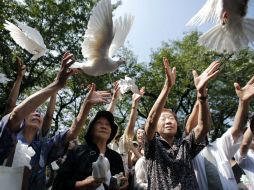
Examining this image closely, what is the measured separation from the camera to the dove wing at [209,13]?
464cm

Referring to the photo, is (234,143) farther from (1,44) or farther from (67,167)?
(1,44)

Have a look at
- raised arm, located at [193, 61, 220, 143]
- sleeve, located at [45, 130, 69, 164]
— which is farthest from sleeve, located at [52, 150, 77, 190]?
raised arm, located at [193, 61, 220, 143]

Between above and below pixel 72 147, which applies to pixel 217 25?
above

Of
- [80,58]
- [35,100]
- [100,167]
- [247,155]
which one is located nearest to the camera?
[35,100]

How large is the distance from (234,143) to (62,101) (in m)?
19.0

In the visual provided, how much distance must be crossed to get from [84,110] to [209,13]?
2.11 meters

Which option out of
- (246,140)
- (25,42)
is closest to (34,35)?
(25,42)

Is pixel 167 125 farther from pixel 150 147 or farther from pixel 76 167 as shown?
pixel 76 167

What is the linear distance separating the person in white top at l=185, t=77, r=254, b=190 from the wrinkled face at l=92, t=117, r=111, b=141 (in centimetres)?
82

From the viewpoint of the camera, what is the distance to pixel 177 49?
25.8 m

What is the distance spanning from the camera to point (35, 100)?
2652 millimetres

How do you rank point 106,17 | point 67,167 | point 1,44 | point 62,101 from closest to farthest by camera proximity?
1. point 67,167
2. point 106,17
3. point 1,44
4. point 62,101

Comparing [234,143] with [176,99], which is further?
[176,99]

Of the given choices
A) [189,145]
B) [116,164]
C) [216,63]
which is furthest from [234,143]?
[116,164]
